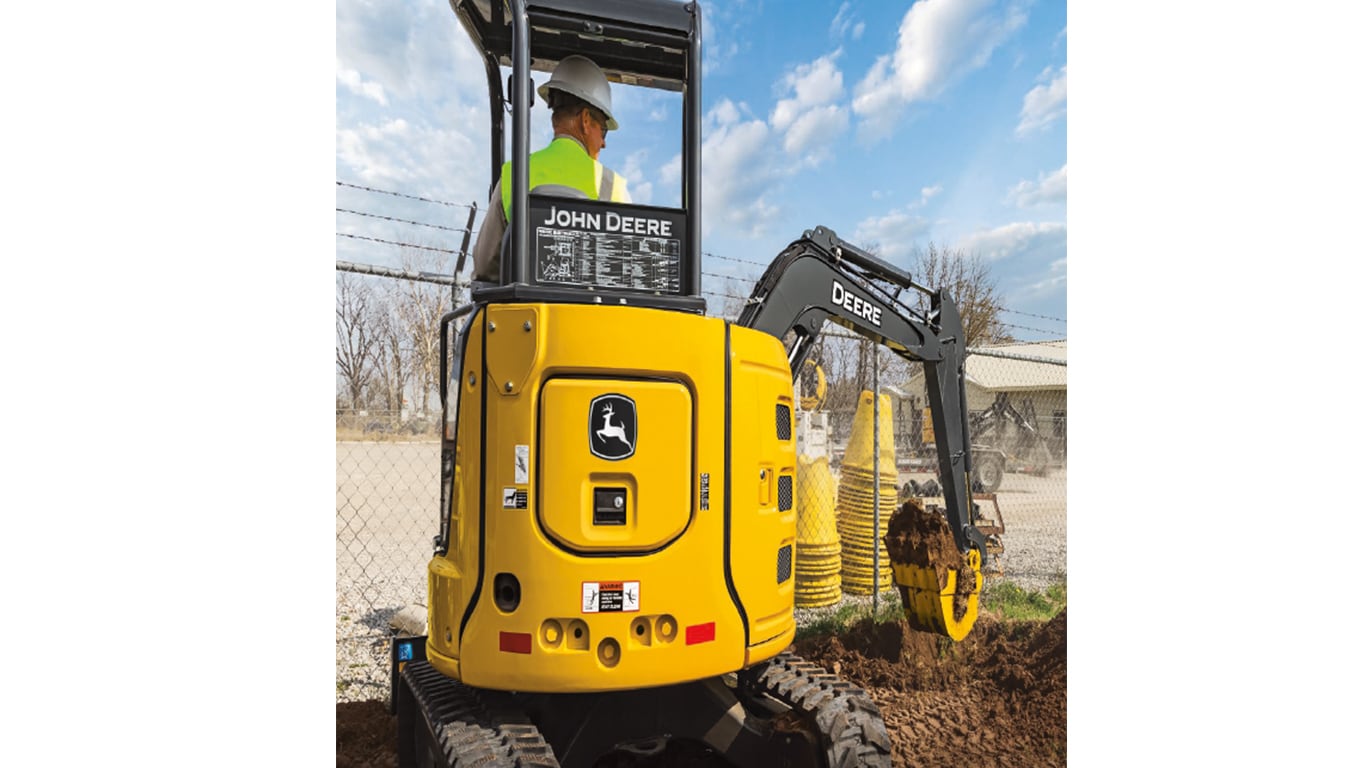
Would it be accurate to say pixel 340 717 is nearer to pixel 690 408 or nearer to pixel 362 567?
pixel 362 567

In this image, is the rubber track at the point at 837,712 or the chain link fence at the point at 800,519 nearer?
the rubber track at the point at 837,712

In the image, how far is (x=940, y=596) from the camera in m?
6.33

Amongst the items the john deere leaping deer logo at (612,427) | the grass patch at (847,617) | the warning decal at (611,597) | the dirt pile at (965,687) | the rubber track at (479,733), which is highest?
the john deere leaping deer logo at (612,427)

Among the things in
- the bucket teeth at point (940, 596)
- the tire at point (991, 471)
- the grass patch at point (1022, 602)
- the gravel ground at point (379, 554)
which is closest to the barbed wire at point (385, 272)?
the gravel ground at point (379, 554)

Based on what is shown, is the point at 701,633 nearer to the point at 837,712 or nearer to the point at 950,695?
the point at 837,712

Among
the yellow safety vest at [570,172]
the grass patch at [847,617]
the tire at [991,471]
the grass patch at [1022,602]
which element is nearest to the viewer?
the yellow safety vest at [570,172]

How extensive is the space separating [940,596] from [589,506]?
424 cm

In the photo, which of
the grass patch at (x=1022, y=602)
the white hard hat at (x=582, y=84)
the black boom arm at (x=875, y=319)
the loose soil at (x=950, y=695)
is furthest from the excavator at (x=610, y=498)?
the grass patch at (x=1022, y=602)

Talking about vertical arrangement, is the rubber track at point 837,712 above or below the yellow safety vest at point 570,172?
below

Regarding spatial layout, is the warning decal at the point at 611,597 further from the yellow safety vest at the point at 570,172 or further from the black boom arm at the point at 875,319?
the black boom arm at the point at 875,319

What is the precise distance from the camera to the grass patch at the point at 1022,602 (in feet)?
29.3

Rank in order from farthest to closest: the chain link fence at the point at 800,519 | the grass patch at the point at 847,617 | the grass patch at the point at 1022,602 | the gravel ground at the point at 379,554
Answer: the grass patch at the point at 1022,602 < the grass patch at the point at 847,617 < the chain link fence at the point at 800,519 < the gravel ground at the point at 379,554

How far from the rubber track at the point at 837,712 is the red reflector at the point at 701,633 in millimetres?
727

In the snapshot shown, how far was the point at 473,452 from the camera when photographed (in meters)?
3.09
